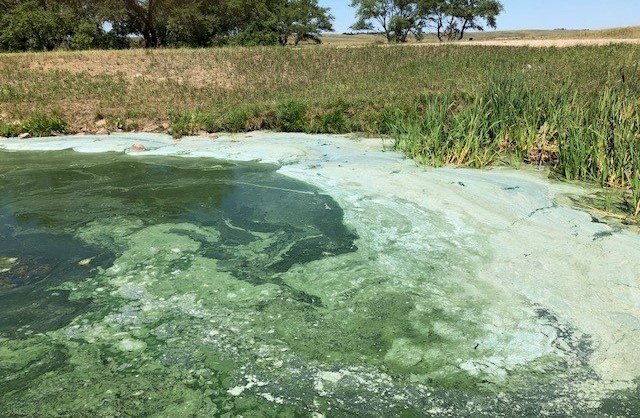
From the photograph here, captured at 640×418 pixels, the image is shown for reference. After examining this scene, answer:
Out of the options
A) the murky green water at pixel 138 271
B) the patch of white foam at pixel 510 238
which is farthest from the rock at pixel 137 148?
the murky green water at pixel 138 271

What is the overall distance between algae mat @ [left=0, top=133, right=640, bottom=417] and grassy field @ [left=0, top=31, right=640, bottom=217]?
0.65 m

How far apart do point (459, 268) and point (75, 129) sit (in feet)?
26.2

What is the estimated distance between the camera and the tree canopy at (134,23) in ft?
70.4

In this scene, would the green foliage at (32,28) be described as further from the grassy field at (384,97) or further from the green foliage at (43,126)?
the green foliage at (43,126)

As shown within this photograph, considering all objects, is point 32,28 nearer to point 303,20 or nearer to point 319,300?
point 303,20

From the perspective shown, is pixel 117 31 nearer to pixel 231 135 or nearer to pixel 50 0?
pixel 50 0

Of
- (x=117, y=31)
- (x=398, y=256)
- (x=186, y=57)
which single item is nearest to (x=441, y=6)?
(x=117, y=31)

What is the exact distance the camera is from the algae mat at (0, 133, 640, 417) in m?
2.45

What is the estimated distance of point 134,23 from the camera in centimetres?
2511

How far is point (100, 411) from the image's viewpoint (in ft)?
7.61

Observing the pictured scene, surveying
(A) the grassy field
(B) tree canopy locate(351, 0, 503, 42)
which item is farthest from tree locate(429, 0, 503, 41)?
(A) the grassy field

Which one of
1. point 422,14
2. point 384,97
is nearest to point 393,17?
point 422,14

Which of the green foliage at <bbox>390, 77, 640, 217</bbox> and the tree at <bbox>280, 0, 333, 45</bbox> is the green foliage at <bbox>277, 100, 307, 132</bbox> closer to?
the green foliage at <bbox>390, 77, 640, 217</bbox>

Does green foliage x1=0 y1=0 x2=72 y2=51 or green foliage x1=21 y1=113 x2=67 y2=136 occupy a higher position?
green foliage x1=0 y1=0 x2=72 y2=51
